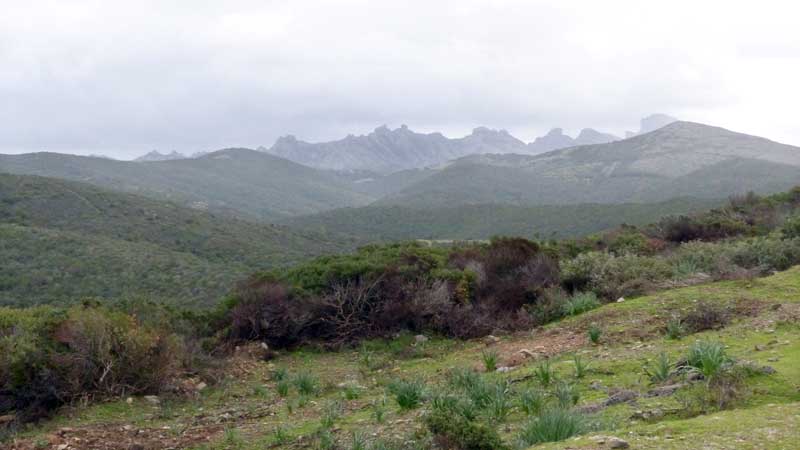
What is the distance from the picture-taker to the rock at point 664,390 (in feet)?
20.8

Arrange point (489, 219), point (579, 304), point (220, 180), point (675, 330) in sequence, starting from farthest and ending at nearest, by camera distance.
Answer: point (220, 180) → point (489, 219) → point (579, 304) → point (675, 330)

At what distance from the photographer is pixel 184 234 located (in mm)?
48344

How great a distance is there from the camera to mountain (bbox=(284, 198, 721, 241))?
5373cm

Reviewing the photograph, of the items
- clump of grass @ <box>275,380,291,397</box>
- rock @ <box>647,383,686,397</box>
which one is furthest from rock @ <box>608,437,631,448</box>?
clump of grass @ <box>275,380,291,397</box>

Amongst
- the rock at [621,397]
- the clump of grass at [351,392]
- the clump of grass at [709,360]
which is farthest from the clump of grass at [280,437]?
the clump of grass at [709,360]

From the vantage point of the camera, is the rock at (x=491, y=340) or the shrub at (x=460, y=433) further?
the rock at (x=491, y=340)

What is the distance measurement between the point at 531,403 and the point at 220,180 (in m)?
144

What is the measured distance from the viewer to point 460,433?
18.2ft

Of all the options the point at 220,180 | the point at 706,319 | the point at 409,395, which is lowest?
the point at 409,395

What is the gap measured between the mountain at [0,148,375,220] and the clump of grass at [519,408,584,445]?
89.9 m

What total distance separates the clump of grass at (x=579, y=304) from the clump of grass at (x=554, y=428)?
780 cm

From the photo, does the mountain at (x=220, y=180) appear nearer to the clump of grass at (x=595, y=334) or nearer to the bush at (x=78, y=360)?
the bush at (x=78, y=360)

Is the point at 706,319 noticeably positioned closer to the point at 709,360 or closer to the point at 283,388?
the point at 709,360

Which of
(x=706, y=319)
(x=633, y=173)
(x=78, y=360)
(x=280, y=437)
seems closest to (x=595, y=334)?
(x=706, y=319)
